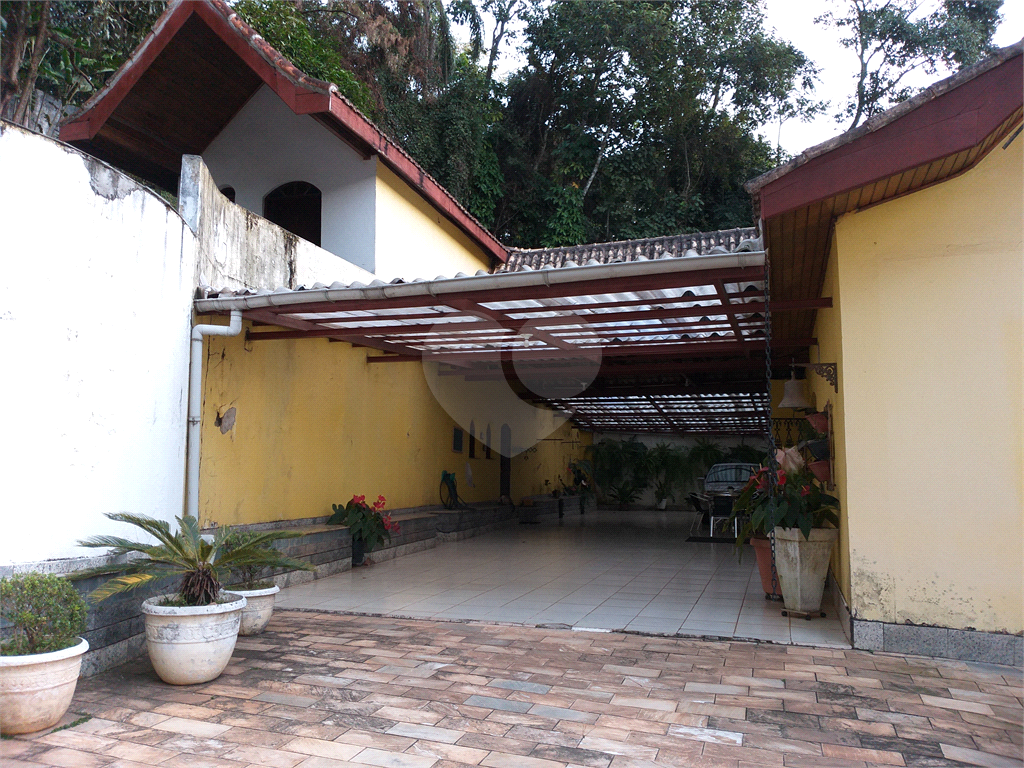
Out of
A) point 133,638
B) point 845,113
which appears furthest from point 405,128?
point 133,638

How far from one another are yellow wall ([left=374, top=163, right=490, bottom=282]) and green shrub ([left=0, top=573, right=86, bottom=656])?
21.3 feet

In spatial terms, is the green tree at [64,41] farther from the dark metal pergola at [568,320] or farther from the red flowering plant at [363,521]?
the red flowering plant at [363,521]

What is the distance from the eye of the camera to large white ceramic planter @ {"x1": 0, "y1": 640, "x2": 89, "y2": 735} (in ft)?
11.5

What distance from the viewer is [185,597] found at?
4594 millimetres

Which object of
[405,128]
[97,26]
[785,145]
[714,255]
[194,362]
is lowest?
[194,362]

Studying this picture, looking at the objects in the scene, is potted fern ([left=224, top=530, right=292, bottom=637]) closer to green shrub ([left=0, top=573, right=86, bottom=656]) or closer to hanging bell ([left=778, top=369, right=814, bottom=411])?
green shrub ([left=0, top=573, right=86, bottom=656])

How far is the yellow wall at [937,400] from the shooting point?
189 inches

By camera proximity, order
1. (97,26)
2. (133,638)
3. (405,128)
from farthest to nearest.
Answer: (405,128) → (97,26) → (133,638)

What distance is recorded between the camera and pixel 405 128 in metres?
18.0

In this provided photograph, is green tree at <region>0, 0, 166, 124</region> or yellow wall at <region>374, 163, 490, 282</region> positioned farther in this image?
green tree at <region>0, 0, 166, 124</region>

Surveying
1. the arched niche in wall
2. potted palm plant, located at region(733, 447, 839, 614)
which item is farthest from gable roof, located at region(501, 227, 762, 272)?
potted palm plant, located at region(733, 447, 839, 614)

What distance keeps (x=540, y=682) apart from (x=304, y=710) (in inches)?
54.9

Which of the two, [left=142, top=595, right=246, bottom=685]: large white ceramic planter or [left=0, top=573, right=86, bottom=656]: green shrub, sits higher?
[left=0, top=573, right=86, bottom=656]: green shrub

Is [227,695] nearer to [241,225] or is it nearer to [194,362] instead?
[194,362]
